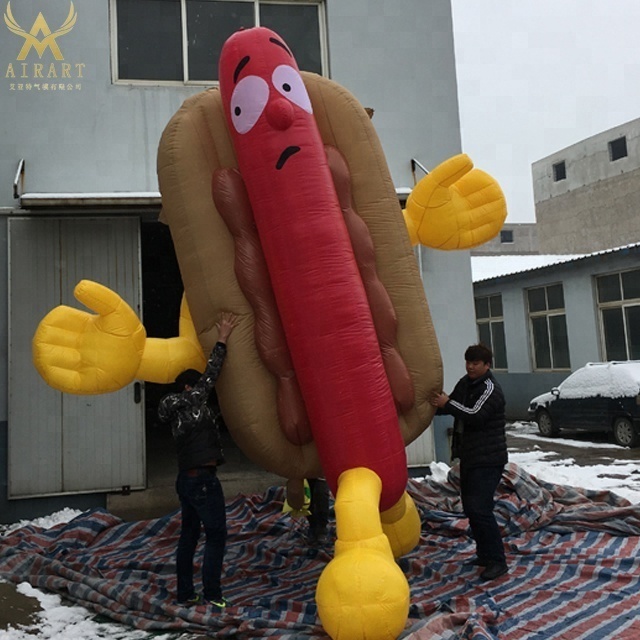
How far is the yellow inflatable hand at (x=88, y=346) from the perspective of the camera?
13.3 feet

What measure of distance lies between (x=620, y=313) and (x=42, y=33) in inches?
465

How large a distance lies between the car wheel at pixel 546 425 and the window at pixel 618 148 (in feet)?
55.8

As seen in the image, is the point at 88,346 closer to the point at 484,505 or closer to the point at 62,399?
the point at 484,505

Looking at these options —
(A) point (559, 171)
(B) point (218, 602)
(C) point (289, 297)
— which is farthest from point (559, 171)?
(B) point (218, 602)

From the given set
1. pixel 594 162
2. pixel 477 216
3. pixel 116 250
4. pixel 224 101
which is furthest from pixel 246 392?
pixel 594 162

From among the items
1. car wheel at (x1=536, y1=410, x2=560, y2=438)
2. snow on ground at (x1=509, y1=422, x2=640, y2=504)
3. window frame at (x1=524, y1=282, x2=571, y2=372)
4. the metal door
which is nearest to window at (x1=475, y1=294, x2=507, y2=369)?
window frame at (x1=524, y1=282, x2=571, y2=372)

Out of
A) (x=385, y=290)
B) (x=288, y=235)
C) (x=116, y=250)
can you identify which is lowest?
(x=385, y=290)

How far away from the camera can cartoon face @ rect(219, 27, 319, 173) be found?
406 centimetres

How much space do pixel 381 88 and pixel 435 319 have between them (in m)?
2.81

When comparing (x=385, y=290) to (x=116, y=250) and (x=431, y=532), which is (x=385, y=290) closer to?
(x=431, y=532)

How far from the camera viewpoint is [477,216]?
16.3 ft

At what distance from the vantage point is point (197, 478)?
4.29 metres

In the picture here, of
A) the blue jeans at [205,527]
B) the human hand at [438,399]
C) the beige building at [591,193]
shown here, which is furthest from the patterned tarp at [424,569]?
the beige building at [591,193]

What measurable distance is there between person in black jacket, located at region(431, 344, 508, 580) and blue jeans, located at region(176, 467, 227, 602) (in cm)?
163
